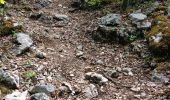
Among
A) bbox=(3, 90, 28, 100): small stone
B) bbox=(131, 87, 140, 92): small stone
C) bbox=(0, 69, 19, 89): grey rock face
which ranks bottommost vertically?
bbox=(131, 87, 140, 92): small stone

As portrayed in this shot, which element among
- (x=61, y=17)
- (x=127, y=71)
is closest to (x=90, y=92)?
(x=127, y=71)

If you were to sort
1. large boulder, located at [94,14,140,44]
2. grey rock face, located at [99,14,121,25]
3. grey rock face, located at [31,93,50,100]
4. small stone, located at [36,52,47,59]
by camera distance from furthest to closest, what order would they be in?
grey rock face, located at [99,14,121,25]
large boulder, located at [94,14,140,44]
small stone, located at [36,52,47,59]
grey rock face, located at [31,93,50,100]

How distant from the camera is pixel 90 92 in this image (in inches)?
303

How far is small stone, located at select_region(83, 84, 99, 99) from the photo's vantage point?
760 centimetres

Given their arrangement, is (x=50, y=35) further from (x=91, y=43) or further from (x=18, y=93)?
(x=18, y=93)

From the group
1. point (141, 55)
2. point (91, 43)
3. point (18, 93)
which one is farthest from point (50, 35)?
point (18, 93)

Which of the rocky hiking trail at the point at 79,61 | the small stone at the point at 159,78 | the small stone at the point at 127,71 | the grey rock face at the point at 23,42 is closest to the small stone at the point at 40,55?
the rocky hiking trail at the point at 79,61

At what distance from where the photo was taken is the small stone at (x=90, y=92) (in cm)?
760

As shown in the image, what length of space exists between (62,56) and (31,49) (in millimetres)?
948

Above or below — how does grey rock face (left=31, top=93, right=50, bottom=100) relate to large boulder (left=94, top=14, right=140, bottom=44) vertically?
below

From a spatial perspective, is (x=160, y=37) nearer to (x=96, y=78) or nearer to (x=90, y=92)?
(x=96, y=78)

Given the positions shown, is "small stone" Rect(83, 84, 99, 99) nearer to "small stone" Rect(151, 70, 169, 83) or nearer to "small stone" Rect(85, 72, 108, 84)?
"small stone" Rect(85, 72, 108, 84)

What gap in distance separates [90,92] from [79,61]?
6.31 feet

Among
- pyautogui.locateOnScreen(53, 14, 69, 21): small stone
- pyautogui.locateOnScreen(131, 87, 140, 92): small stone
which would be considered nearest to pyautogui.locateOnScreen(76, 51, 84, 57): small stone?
pyautogui.locateOnScreen(131, 87, 140, 92): small stone
